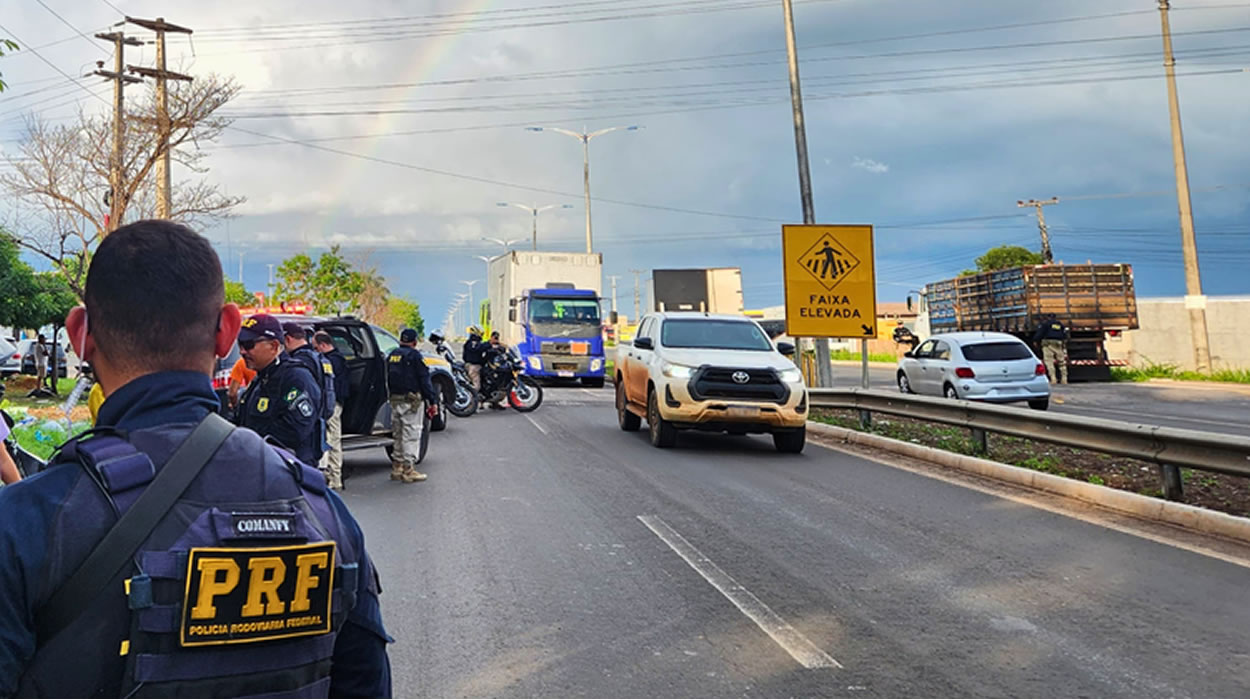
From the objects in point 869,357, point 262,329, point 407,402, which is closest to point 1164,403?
point 407,402

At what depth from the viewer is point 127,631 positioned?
1576mm

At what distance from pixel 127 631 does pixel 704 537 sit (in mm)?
6259

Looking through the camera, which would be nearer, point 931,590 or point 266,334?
point 931,590

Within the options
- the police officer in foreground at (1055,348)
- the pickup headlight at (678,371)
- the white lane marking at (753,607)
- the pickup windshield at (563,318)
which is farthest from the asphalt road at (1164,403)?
the white lane marking at (753,607)

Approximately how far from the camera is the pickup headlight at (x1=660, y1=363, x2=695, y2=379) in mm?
13117

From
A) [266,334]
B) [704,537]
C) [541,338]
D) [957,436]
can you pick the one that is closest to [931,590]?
[704,537]

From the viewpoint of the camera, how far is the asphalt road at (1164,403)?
16859mm

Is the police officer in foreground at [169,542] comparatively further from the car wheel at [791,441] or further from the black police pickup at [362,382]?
the car wheel at [791,441]

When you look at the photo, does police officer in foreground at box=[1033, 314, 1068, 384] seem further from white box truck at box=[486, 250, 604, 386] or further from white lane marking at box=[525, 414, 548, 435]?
white lane marking at box=[525, 414, 548, 435]

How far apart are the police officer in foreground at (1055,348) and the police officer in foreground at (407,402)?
2160cm

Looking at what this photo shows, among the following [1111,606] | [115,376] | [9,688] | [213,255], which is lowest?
[1111,606]

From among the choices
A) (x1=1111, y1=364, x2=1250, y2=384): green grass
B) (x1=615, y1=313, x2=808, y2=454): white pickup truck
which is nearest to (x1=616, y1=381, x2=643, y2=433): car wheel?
(x1=615, y1=313, x2=808, y2=454): white pickup truck

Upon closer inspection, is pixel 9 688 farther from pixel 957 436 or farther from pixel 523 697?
pixel 957 436

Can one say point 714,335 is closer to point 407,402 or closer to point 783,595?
point 407,402
